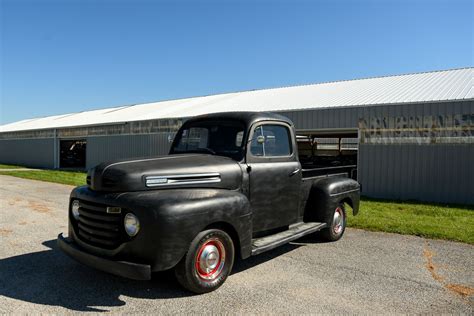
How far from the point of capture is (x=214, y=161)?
4727 mm

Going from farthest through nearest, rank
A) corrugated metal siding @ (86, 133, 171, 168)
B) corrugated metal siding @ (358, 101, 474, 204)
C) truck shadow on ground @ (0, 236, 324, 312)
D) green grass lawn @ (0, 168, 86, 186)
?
corrugated metal siding @ (86, 133, 171, 168) → green grass lawn @ (0, 168, 86, 186) → corrugated metal siding @ (358, 101, 474, 204) → truck shadow on ground @ (0, 236, 324, 312)

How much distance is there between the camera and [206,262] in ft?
13.7

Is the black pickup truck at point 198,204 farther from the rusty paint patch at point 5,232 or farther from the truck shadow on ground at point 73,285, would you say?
the rusty paint patch at point 5,232

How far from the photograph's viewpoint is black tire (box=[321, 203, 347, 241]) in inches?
254

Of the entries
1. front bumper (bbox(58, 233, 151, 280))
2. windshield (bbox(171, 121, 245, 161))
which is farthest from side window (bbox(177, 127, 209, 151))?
front bumper (bbox(58, 233, 151, 280))

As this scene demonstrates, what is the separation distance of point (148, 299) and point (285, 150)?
2.79m

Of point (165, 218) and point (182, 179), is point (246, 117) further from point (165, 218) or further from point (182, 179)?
point (165, 218)

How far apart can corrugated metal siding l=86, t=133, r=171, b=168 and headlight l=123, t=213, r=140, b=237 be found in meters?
15.2

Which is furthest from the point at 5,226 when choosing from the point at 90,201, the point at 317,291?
the point at 317,291

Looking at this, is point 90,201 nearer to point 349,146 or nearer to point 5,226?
point 5,226

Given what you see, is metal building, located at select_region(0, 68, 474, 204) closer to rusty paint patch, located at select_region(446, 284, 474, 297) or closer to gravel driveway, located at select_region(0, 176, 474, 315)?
gravel driveway, located at select_region(0, 176, 474, 315)

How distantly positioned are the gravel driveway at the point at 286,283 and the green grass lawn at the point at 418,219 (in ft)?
2.76

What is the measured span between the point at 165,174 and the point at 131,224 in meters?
0.68

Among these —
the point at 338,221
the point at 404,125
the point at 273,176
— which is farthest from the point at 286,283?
the point at 404,125
